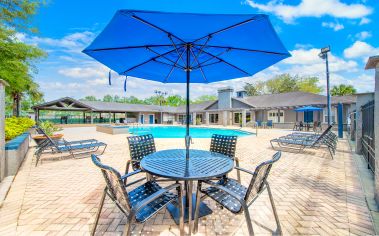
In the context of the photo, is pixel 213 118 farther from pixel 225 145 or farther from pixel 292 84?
pixel 225 145

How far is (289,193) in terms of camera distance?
3.29 m

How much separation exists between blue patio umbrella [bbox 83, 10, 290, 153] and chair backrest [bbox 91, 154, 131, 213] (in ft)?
4.48

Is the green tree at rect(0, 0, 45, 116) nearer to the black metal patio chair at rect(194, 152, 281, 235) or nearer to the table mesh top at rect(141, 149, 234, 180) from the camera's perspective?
the table mesh top at rect(141, 149, 234, 180)

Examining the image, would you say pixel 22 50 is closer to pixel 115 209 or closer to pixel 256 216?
pixel 115 209

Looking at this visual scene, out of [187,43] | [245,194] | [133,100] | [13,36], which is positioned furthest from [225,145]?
[133,100]

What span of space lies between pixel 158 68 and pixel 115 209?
2.84 metres

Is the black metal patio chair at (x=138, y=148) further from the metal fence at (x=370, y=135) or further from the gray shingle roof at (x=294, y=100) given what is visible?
the gray shingle roof at (x=294, y=100)

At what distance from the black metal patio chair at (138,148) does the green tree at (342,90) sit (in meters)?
43.5

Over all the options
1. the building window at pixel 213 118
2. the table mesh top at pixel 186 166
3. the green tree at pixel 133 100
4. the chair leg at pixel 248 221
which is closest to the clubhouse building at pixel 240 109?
the building window at pixel 213 118

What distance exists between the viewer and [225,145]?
3.79 m

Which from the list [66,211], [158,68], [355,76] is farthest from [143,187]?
[355,76]

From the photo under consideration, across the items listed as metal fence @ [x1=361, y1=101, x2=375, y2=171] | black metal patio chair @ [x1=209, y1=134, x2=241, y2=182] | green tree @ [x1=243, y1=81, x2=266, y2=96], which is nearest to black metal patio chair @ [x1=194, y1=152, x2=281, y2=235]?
black metal patio chair @ [x1=209, y1=134, x2=241, y2=182]

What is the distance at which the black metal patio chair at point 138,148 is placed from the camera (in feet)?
11.4

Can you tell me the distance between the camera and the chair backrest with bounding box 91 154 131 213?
5.50 ft
